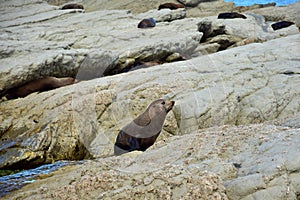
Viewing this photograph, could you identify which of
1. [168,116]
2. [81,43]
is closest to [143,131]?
[168,116]

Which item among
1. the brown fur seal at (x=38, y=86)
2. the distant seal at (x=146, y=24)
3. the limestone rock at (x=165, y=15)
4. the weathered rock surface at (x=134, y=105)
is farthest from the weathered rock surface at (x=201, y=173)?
the limestone rock at (x=165, y=15)

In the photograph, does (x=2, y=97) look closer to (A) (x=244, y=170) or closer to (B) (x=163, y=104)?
(B) (x=163, y=104)

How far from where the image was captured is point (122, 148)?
5.37 meters

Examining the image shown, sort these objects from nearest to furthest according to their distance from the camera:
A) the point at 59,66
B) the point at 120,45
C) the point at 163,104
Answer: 1. the point at 163,104
2. the point at 59,66
3. the point at 120,45

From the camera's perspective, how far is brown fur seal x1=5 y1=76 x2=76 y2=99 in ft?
Result: 24.8

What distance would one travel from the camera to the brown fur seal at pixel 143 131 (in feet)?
17.1

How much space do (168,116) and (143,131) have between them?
657 millimetres

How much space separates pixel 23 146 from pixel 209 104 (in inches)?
136

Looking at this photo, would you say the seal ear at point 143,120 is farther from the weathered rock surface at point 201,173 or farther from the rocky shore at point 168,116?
the weathered rock surface at point 201,173

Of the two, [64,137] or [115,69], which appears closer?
[64,137]

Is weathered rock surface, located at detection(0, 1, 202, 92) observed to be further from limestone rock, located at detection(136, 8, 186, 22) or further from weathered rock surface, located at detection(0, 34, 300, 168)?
weathered rock surface, located at detection(0, 34, 300, 168)

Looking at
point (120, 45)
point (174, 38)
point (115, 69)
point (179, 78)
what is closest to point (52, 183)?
point (179, 78)

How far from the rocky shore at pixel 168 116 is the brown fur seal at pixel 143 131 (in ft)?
0.74

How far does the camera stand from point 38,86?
784cm
